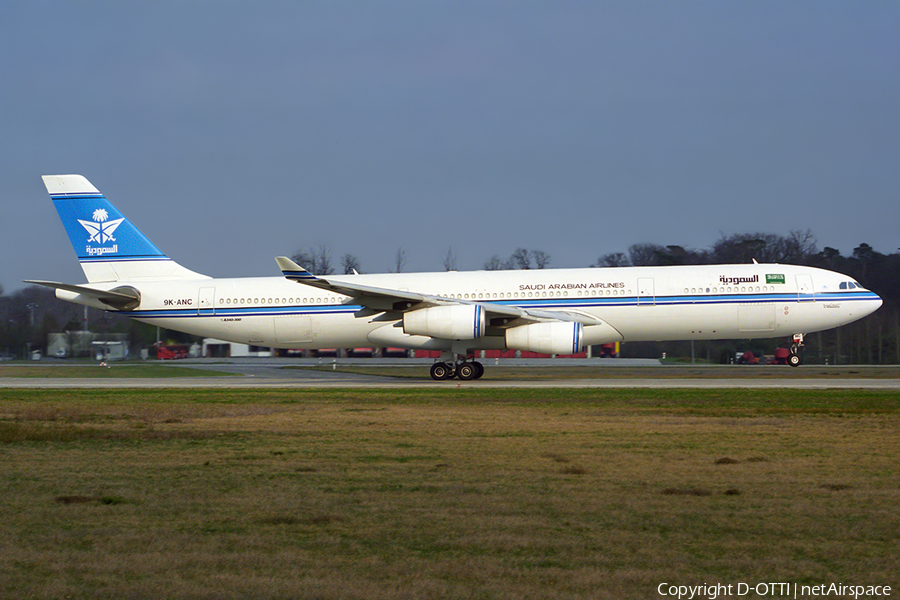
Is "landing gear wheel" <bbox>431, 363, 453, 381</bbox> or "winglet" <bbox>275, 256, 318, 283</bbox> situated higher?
"winglet" <bbox>275, 256, 318, 283</bbox>

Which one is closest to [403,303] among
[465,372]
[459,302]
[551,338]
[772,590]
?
[459,302]

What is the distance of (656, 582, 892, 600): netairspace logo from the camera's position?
479 centimetres

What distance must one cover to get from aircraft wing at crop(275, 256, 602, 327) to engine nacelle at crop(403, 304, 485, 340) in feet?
1.08

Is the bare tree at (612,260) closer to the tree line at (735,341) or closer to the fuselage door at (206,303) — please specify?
the tree line at (735,341)

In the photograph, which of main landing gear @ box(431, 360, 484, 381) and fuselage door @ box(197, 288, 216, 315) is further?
fuselage door @ box(197, 288, 216, 315)

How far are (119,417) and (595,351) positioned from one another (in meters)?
50.6

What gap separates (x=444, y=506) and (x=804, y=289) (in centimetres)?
2238

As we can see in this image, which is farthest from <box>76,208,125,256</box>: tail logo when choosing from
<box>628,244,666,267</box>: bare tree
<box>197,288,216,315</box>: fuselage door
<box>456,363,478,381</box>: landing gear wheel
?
<box>628,244,666,267</box>: bare tree

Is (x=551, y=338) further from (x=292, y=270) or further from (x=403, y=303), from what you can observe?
(x=292, y=270)

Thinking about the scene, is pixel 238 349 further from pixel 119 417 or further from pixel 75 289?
pixel 119 417

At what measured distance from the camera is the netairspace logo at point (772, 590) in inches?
189

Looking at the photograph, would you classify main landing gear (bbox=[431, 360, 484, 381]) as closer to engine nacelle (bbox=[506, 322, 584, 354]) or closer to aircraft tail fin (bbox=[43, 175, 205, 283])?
engine nacelle (bbox=[506, 322, 584, 354])

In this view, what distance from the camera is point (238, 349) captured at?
72375mm

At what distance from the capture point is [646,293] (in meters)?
26.1
